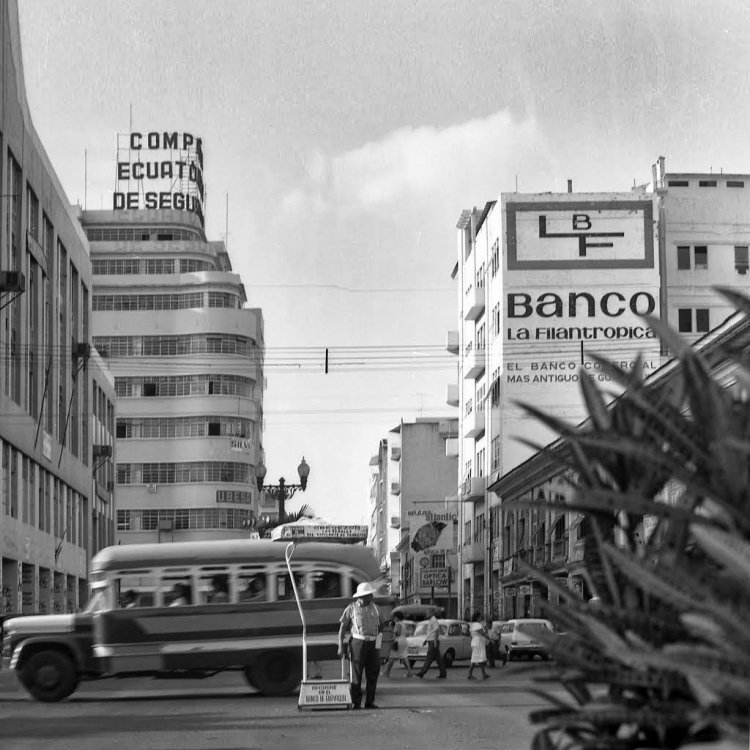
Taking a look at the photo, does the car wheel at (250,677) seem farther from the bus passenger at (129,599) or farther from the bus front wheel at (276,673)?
the bus passenger at (129,599)

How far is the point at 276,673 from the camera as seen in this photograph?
24078 millimetres

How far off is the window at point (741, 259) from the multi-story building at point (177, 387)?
171 ft

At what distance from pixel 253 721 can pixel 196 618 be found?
7039mm

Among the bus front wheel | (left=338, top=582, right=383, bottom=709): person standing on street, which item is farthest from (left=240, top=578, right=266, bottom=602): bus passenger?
(left=338, top=582, right=383, bottom=709): person standing on street

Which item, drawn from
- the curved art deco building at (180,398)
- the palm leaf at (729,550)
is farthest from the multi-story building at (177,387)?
the palm leaf at (729,550)

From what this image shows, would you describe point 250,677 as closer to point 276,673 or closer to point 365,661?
point 276,673

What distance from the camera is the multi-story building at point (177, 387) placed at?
12025 cm

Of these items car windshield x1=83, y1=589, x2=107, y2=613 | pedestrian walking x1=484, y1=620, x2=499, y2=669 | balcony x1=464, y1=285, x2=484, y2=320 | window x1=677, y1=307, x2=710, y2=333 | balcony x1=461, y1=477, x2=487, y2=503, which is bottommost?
pedestrian walking x1=484, y1=620, x2=499, y2=669

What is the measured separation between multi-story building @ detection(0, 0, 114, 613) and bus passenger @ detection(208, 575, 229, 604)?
92.2 feet

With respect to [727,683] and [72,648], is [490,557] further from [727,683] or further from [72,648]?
[727,683]

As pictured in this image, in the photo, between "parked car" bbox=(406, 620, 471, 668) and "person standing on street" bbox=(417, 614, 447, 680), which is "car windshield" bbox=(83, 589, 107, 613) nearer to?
"person standing on street" bbox=(417, 614, 447, 680)

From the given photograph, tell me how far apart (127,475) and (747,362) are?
4712 inches

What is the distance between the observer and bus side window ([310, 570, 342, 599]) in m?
25.1

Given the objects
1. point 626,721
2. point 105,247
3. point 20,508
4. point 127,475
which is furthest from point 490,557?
point 626,721
